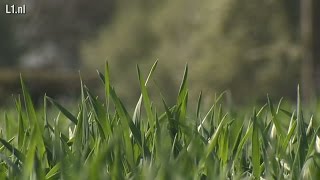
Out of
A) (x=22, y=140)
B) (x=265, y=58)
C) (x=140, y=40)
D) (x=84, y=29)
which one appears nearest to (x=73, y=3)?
(x=84, y=29)

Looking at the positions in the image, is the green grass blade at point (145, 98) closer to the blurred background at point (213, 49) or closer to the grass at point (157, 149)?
the grass at point (157, 149)

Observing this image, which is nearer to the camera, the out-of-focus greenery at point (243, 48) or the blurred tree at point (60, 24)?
the out-of-focus greenery at point (243, 48)

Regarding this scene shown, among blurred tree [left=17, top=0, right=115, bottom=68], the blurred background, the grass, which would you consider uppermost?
the grass

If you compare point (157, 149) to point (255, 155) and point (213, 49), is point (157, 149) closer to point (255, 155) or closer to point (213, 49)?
point (255, 155)

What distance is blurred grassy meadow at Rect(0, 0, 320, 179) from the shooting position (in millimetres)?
1264

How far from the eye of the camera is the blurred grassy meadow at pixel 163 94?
4.15ft

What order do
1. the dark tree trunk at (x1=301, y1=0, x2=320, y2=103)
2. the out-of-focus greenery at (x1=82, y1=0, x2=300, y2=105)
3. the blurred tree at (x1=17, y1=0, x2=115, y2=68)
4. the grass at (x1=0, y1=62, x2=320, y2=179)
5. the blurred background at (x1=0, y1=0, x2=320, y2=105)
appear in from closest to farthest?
the grass at (x1=0, y1=62, x2=320, y2=179)
the dark tree trunk at (x1=301, y1=0, x2=320, y2=103)
the blurred background at (x1=0, y1=0, x2=320, y2=105)
the out-of-focus greenery at (x1=82, y1=0, x2=300, y2=105)
the blurred tree at (x1=17, y1=0, x2=115, y2=68)

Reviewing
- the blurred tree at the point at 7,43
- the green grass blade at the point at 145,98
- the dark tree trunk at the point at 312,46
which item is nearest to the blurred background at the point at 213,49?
the dark tree trunk at the point at 312,46

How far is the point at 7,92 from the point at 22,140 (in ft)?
49.4

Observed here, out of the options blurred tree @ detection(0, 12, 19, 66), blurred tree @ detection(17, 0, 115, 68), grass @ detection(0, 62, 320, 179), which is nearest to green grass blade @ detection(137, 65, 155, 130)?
grass @ detection(0, 62, 320, 179)

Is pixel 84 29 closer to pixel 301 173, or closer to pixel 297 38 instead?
pixel 297 38

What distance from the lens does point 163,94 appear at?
3076 mm

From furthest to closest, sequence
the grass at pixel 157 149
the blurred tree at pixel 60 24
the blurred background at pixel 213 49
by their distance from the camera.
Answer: the blurred tree at pixel 60 24 → the blurred background at pixel 213 49 → the grass at pixel 157 149

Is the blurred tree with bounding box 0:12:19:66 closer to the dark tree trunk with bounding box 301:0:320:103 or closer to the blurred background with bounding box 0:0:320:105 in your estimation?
the blurred background with bounding box 0:0:320:105
